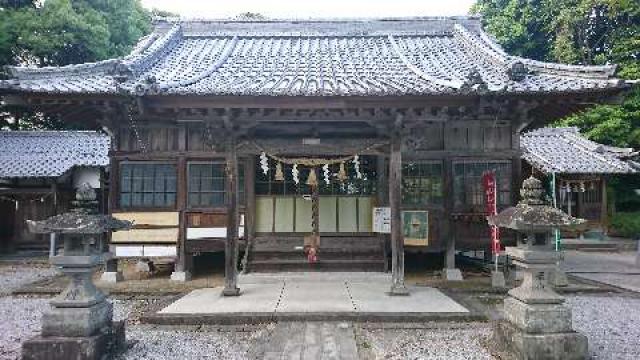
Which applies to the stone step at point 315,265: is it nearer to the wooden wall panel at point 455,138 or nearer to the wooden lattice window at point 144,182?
the wooden lattice window at point 144,182

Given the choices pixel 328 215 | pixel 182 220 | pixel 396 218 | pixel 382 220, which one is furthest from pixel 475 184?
pixel 182 220

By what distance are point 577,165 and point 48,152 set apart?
2574 centimetres

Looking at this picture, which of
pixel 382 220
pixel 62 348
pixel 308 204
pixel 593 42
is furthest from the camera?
pixel 593 42

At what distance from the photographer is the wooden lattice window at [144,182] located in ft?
38.9

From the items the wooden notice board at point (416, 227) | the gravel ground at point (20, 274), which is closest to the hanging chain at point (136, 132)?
the gravel ground at point (20, 274)

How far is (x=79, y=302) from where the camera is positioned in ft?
20.8

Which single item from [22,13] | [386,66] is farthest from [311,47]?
[22,13]

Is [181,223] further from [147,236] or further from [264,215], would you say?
[264,215]

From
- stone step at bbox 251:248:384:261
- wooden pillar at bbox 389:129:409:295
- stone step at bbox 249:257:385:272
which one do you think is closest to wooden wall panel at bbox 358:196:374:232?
stone step at bbox 251:248:384:261

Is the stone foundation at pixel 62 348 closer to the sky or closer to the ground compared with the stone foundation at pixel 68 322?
closer to the ground

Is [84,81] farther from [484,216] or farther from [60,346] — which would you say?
[484,216]

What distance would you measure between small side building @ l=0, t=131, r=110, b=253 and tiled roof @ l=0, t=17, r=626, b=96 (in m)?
7.94

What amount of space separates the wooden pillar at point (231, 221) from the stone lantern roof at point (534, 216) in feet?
18.3

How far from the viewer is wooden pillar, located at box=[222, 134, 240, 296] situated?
9.77m
